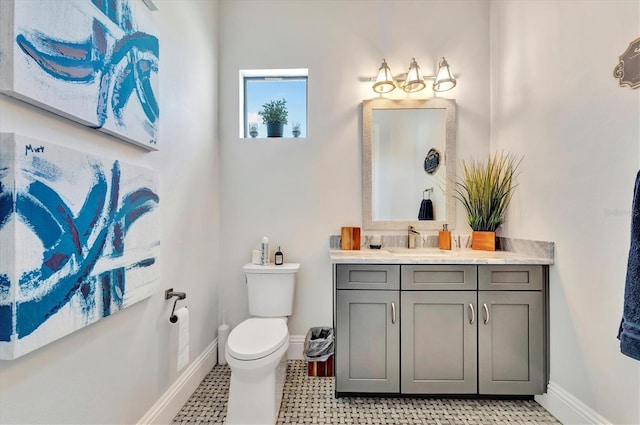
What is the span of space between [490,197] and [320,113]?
4.81 ft

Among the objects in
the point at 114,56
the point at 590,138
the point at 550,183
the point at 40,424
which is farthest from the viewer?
the point at 550,183

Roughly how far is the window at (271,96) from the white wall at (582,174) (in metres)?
1.64

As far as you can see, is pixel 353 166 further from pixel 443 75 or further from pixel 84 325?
pixel 84 325

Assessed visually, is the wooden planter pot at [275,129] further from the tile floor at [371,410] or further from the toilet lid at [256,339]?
the tile floor at [371,410]

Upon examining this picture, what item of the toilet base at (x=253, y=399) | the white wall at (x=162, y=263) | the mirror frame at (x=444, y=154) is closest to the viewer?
the white wall at (x=162, y=263)

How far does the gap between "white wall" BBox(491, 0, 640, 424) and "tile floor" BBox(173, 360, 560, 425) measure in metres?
0.28

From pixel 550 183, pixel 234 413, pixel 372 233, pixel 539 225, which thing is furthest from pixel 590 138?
pixel 234 413

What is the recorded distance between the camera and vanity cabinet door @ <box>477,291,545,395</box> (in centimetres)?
177

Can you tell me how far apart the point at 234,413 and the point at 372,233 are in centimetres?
152

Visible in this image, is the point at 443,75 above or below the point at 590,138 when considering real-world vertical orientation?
above

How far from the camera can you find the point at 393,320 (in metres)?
1.80

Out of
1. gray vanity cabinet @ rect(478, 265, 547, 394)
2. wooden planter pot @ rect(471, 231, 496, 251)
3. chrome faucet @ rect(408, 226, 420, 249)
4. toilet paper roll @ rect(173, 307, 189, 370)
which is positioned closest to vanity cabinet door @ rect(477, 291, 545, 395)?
gray vanity cabinet @ rect(478, 265, 547, 394)

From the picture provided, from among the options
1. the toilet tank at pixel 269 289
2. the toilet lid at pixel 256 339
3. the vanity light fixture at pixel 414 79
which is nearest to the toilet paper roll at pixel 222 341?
the toilet tank at pixel 269 289

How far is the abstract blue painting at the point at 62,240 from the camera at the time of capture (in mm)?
814
